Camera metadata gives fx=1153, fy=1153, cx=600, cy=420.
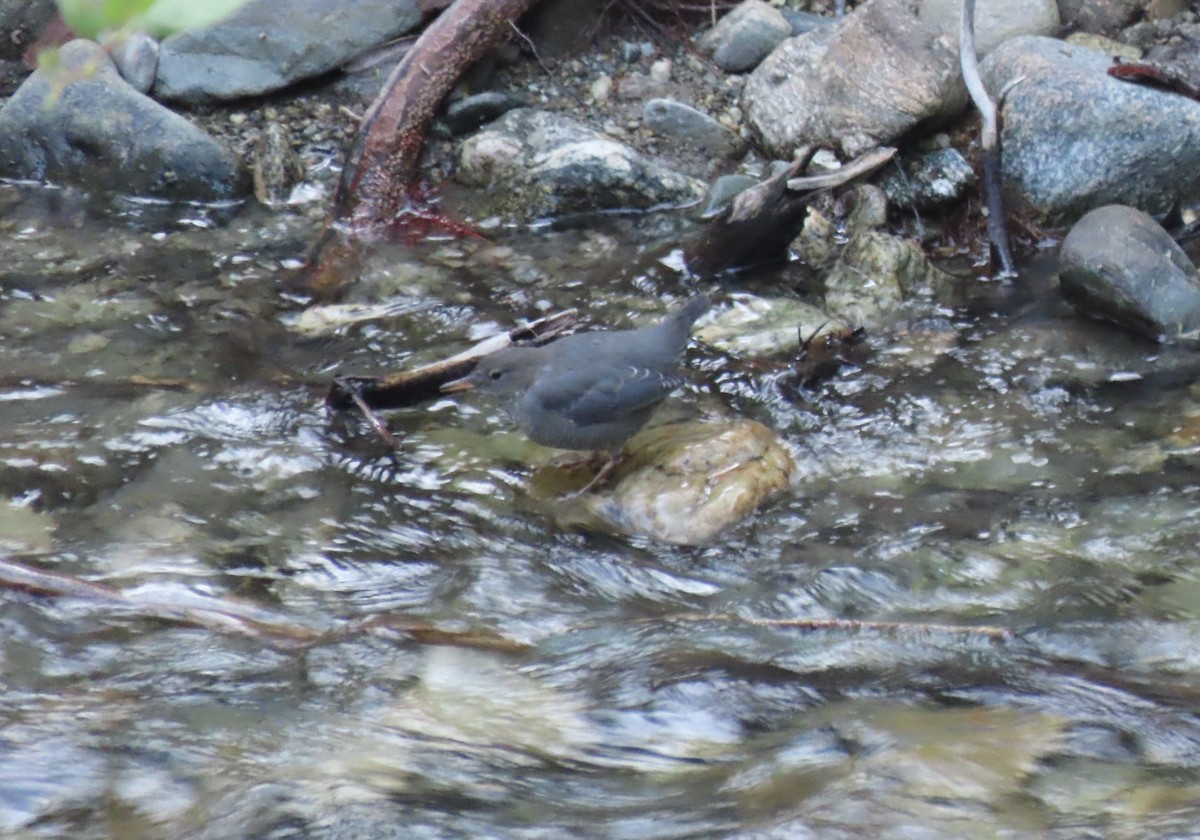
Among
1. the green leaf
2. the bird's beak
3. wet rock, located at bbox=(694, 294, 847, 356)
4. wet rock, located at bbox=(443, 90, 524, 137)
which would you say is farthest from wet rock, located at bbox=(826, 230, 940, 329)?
the green leaf

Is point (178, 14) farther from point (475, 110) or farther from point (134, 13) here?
point (475, 110)

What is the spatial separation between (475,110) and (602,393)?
3858 millimetres

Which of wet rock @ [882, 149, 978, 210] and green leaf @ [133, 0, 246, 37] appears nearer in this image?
green leaf @ [133, 0, 246, 37]

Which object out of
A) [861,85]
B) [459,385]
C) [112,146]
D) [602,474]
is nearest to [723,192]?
[861,85]

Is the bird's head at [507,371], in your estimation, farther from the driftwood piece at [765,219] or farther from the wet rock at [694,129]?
the wet rock at [694,129]

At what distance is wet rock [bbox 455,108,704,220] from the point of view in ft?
23.3

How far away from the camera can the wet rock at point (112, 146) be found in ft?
23.7

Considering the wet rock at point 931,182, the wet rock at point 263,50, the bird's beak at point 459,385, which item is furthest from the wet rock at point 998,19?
the bird's beak at point 459,385

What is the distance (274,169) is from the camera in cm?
727

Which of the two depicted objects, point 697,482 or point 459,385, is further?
point 459,385

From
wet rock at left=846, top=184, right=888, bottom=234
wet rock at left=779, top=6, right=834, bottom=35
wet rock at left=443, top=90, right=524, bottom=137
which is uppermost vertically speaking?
wet rock at left=779, top=6, right=834, bottom=35

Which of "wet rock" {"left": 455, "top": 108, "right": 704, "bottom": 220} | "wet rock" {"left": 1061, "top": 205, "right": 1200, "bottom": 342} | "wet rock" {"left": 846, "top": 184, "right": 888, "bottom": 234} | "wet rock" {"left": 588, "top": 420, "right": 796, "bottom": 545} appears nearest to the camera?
"wet rock" {"left": 588, "top": 420, "right": 796, "bottom": 545}

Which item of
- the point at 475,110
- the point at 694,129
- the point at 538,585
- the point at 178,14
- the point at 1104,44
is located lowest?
the point at 538,585

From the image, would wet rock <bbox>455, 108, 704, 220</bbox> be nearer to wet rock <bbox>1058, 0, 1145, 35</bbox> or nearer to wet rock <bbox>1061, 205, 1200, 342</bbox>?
wet rock <bbox>1061, 205, 1200, 342</bbox>
